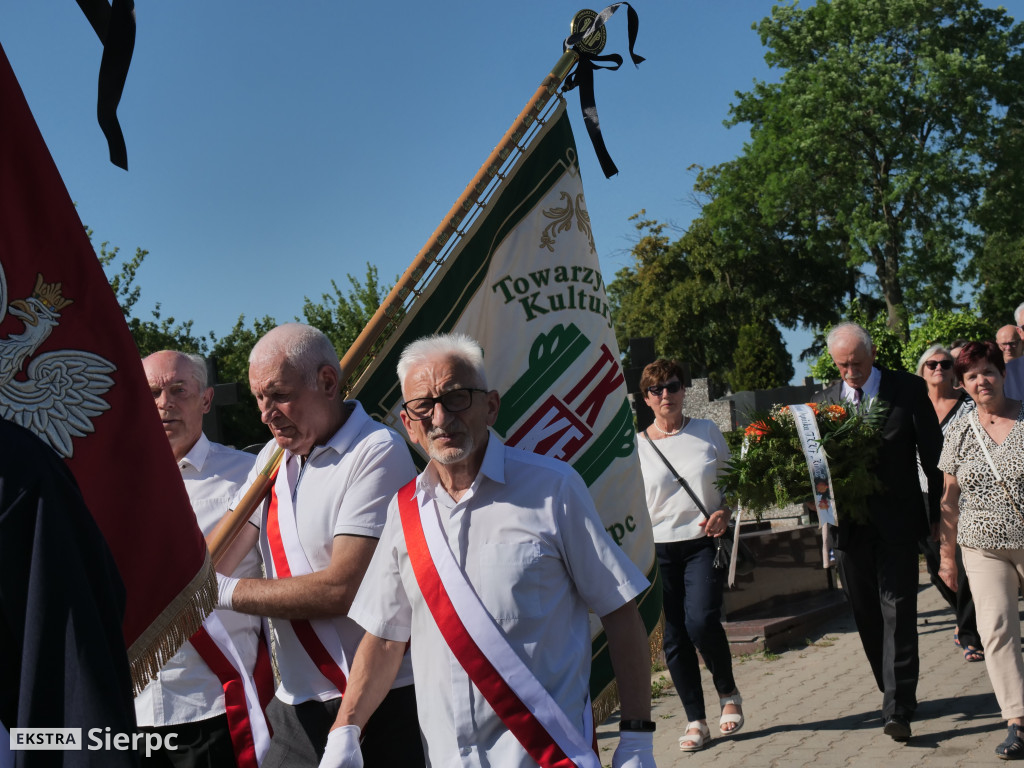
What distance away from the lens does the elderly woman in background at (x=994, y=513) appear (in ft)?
18.4

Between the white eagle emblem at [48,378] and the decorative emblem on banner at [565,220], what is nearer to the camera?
the white eagle emblem at [48,378]

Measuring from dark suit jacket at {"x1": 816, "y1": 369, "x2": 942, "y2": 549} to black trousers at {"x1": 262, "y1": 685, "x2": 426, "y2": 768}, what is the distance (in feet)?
11.5

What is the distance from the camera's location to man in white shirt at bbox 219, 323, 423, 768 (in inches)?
130

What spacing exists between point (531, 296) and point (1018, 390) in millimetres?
5452

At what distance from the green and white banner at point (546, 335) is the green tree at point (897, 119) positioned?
3604 cm

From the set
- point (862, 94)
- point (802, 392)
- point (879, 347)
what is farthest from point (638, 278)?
point (802, 392)

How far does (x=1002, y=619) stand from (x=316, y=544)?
384 centimetres

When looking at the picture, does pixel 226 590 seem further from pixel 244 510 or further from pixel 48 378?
pixel 48 378

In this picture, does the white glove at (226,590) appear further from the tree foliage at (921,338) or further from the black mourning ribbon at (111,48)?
the tree foliage at (921,338)

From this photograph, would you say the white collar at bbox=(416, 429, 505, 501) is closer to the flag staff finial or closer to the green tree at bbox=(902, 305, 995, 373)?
the flag staff finial

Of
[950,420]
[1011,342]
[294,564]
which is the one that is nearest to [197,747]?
[294,564]

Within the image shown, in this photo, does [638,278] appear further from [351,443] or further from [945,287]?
[351,443]

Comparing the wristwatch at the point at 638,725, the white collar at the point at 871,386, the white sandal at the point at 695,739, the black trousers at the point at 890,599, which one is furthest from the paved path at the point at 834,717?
the wristwatch at the point at 638,725

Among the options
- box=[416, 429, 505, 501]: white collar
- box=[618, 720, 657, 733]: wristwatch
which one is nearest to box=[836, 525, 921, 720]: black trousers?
box=[618, 720, 657, 733]: wristwatch
